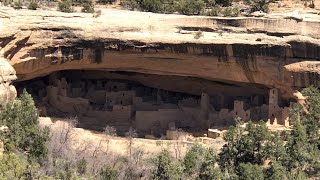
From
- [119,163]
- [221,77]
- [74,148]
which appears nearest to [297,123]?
[221,77]

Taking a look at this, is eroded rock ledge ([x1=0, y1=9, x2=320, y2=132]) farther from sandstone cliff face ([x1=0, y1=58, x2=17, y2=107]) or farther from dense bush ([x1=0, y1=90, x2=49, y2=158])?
dense bush ([x1=0, y1=90, x2=49, y2=158])

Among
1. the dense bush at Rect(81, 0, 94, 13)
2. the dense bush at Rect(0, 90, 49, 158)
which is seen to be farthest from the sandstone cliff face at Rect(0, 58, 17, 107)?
the dense bush at Rect(81, 0, 94, 13)

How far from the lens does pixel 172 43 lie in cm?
2153

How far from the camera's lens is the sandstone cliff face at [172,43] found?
2088cm

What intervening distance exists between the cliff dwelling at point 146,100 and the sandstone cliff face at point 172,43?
1.51 m

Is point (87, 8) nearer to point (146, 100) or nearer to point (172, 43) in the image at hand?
point (146, 100)

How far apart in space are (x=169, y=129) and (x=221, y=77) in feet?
8.38

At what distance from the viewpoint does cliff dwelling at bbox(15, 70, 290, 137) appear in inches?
932

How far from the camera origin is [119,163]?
20.1 m

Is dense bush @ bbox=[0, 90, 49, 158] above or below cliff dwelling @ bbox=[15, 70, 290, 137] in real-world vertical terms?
above

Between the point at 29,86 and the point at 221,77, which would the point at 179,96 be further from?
the point at 29,86

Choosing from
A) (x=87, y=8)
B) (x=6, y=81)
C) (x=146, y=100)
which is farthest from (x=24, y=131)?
(x=87, y=8)

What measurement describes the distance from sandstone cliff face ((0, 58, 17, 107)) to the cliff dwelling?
2.82m

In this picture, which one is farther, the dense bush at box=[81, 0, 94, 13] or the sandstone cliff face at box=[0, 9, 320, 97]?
the dense bush at box=[81, 0, 94, 13]
